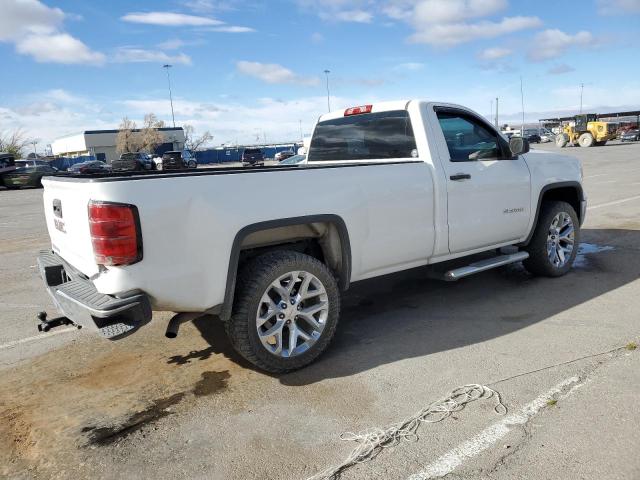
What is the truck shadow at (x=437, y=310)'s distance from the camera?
13.3ft

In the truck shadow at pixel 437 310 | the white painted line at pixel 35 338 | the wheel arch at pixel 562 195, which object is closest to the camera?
the truck shadow at pixel 437 310

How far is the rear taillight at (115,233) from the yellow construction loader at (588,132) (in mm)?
42878

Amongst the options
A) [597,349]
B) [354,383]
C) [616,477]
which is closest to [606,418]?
[616,477]

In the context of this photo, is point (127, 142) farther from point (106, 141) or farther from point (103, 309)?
point (103, 309)

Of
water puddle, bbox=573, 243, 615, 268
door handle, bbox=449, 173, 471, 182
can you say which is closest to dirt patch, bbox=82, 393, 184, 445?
door handle, bbox=449, 173, 471, 182

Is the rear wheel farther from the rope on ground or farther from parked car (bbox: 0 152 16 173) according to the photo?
the rope on ground

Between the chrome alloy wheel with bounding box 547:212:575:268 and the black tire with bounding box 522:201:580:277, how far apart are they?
0.05 meters

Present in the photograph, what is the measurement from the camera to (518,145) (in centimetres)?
506

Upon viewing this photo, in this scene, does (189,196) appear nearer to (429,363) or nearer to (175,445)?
(175,445)

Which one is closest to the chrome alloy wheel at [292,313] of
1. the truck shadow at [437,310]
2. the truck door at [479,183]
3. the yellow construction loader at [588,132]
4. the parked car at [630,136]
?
the truck shadow at [437,310]

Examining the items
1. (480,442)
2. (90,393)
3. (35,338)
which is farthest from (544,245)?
(35,338)

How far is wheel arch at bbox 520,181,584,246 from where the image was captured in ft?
18.1

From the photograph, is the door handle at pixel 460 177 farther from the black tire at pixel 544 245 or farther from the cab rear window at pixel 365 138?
the black tire at pixel 544 245

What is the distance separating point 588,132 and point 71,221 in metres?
43.3
